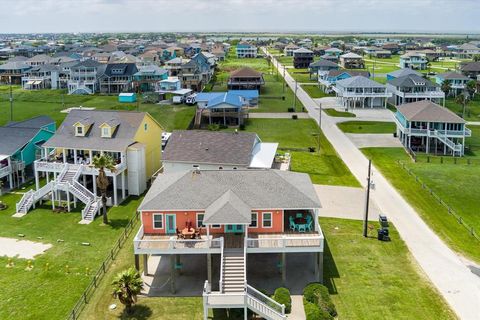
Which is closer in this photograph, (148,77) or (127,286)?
(127,286)

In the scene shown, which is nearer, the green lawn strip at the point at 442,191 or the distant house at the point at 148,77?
the green lawn strip at the point at 442,191

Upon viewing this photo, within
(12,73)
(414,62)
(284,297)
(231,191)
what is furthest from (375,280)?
(414,62)

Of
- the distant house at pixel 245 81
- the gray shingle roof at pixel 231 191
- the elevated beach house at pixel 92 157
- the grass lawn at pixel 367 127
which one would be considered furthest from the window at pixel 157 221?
the distant house at pixel 245 81

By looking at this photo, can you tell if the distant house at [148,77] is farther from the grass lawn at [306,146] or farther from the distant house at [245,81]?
the grass lawn at [306,146]

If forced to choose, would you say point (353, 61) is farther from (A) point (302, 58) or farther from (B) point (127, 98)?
(B) point (127, 98)

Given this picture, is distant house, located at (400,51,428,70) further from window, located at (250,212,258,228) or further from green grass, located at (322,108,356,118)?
window, located at (250,212,258,228)

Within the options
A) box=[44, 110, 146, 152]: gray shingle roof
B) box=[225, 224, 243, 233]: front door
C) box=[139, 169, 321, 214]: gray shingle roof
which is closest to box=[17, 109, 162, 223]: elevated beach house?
box=[44, 110, 146, 152]: gray shingle roof

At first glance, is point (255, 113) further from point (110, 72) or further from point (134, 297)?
point (134, 297)
